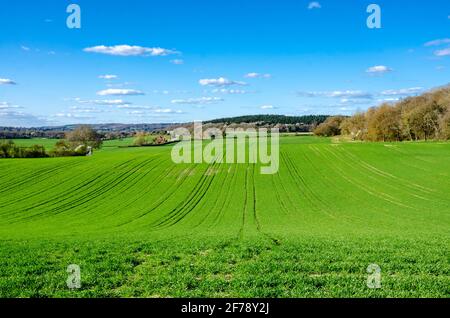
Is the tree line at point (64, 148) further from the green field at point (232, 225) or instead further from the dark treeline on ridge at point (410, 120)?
the dark treeline on ridge at point (410, 120)

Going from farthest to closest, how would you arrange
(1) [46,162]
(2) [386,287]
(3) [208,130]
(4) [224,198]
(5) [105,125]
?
(5) [105,125], (3) [208,130], (1) [46,162], (4) [224,198], (2) [386,287]

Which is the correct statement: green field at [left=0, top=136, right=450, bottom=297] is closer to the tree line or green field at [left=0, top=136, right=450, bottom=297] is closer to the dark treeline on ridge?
the dark treeline on ridge

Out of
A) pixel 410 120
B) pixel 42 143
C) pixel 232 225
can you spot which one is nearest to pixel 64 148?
pixel 42 143

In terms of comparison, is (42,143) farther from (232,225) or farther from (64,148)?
(232,225)

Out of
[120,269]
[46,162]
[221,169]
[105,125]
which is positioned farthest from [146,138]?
[120,269]

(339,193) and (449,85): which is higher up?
(449,85)

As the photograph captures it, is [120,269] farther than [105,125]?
No

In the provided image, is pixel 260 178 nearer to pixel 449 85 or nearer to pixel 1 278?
pixel 1 278

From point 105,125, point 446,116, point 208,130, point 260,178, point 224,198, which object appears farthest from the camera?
point 105,125

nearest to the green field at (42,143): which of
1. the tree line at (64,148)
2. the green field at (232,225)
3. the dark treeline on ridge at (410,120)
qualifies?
the tree line at (64,148)
